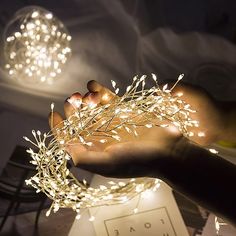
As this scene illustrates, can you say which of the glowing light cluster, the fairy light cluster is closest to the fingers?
the glowing light cluster

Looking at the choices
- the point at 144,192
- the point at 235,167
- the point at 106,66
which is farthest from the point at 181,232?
the point at 106,66

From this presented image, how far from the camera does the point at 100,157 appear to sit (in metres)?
0.83

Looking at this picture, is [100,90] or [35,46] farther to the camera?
[35,46]

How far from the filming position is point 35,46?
1108mm

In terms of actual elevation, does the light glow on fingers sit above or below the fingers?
below

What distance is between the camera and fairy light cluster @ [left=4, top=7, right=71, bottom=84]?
1.11m

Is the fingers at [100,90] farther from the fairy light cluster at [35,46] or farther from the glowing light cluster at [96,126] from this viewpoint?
the fairy light cluster at [35,46]

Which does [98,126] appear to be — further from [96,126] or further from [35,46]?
[35,46]

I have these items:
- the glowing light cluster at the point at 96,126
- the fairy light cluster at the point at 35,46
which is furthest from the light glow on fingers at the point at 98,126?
the fairy light cluster at the point at 35,46

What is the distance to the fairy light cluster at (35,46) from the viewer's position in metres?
1.11

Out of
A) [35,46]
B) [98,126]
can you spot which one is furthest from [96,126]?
[35,46]

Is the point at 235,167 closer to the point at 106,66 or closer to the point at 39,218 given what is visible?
the point at 39,218

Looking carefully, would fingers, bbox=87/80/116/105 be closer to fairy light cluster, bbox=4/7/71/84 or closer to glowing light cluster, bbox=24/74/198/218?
glowing light cluster, bbox=24/74/198/218

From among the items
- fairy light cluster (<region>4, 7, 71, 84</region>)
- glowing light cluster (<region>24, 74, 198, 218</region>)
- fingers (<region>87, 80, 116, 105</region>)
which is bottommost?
glowing light cluster (<region>24, 74, 198, 218</region>)
